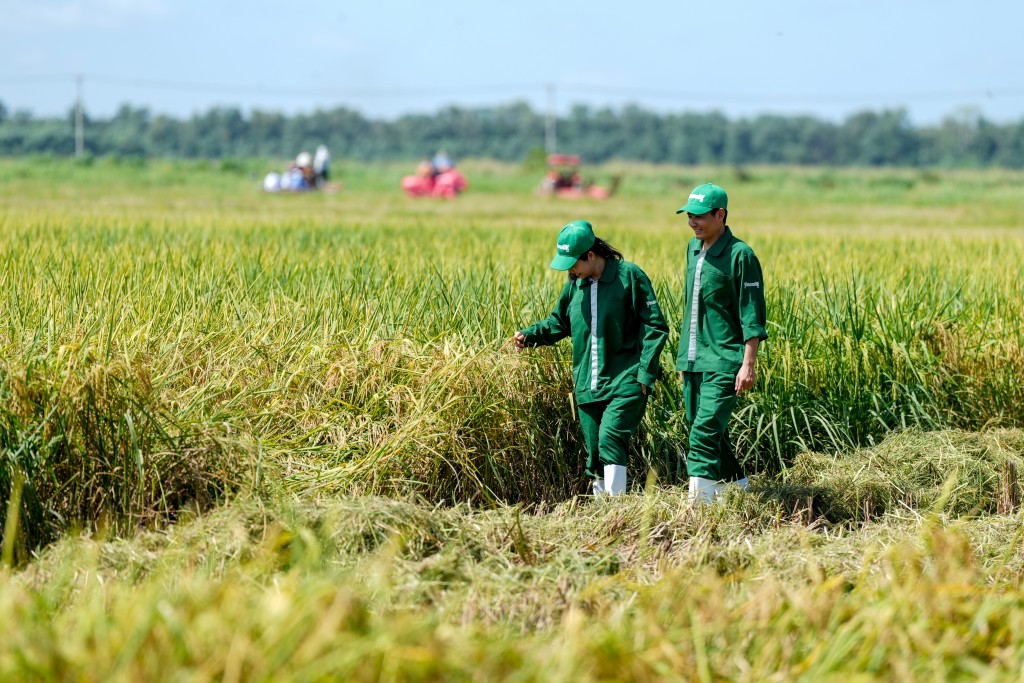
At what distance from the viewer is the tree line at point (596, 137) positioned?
290ft

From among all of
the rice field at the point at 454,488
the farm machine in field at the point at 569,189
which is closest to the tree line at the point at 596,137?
the farm machine in field at the point at 569,189

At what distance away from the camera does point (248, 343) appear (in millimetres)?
4969

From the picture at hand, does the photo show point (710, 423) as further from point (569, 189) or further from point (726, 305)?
point (569, 189)

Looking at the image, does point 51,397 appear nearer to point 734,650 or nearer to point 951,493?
point 734,650

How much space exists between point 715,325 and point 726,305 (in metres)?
0.09

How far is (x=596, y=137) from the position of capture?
97.6 metres

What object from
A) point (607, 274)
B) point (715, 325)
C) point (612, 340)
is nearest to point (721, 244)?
point (715, 325)

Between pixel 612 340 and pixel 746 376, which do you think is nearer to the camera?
pixel 746 376

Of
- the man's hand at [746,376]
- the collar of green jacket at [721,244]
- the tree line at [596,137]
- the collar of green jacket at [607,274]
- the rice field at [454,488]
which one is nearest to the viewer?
the rice field at [454,488]

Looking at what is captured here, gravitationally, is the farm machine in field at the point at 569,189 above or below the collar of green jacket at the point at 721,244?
below

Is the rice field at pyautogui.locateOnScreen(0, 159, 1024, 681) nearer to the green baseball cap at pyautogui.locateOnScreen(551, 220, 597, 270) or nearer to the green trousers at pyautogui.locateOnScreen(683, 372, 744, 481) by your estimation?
the green trousers at pyautogui.locateOnScreen(683, 372, 744, 481)

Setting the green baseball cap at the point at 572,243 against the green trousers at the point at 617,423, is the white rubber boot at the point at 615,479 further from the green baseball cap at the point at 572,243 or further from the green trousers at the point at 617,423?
the green baseball cap at the point at 572,243

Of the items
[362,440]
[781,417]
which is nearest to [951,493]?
[781,417]

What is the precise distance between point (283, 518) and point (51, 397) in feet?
3.30
